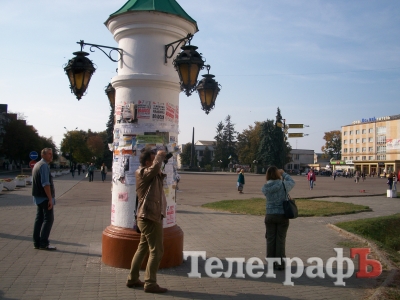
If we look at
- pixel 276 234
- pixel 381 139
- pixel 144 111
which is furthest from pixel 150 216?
pixel 381 139

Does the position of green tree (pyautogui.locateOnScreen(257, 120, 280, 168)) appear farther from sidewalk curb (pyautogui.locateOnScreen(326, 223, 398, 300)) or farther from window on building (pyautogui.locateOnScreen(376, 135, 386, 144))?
sidewalk curb (pyautogui.locateOnScreen(326, 223, 398, 300))

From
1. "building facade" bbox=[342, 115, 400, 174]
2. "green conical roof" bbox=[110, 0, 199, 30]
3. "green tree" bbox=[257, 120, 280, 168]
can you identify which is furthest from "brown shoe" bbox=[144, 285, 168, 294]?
"building facade" bbox=[342, 115, 400, 174]

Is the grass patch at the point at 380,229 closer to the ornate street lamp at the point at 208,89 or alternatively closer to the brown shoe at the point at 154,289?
the ornate street lamp at the point at 208,89

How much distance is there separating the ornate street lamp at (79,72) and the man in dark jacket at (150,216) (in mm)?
2421

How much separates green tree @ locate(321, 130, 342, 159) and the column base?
446ft

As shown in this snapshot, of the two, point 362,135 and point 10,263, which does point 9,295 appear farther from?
point 362,135

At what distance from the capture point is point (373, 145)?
4126 inches

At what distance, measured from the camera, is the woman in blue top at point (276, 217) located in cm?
670

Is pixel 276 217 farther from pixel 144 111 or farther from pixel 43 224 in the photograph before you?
pixel 43 224

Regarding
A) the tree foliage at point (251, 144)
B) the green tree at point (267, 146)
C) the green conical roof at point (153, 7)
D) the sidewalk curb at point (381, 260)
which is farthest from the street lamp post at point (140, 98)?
the tree foliage at point (251, 144)

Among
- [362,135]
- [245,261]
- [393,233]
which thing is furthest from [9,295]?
[362,135]

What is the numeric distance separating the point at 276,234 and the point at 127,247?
8.13ft

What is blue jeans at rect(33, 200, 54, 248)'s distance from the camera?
7.49 m

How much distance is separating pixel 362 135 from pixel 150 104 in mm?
112797
